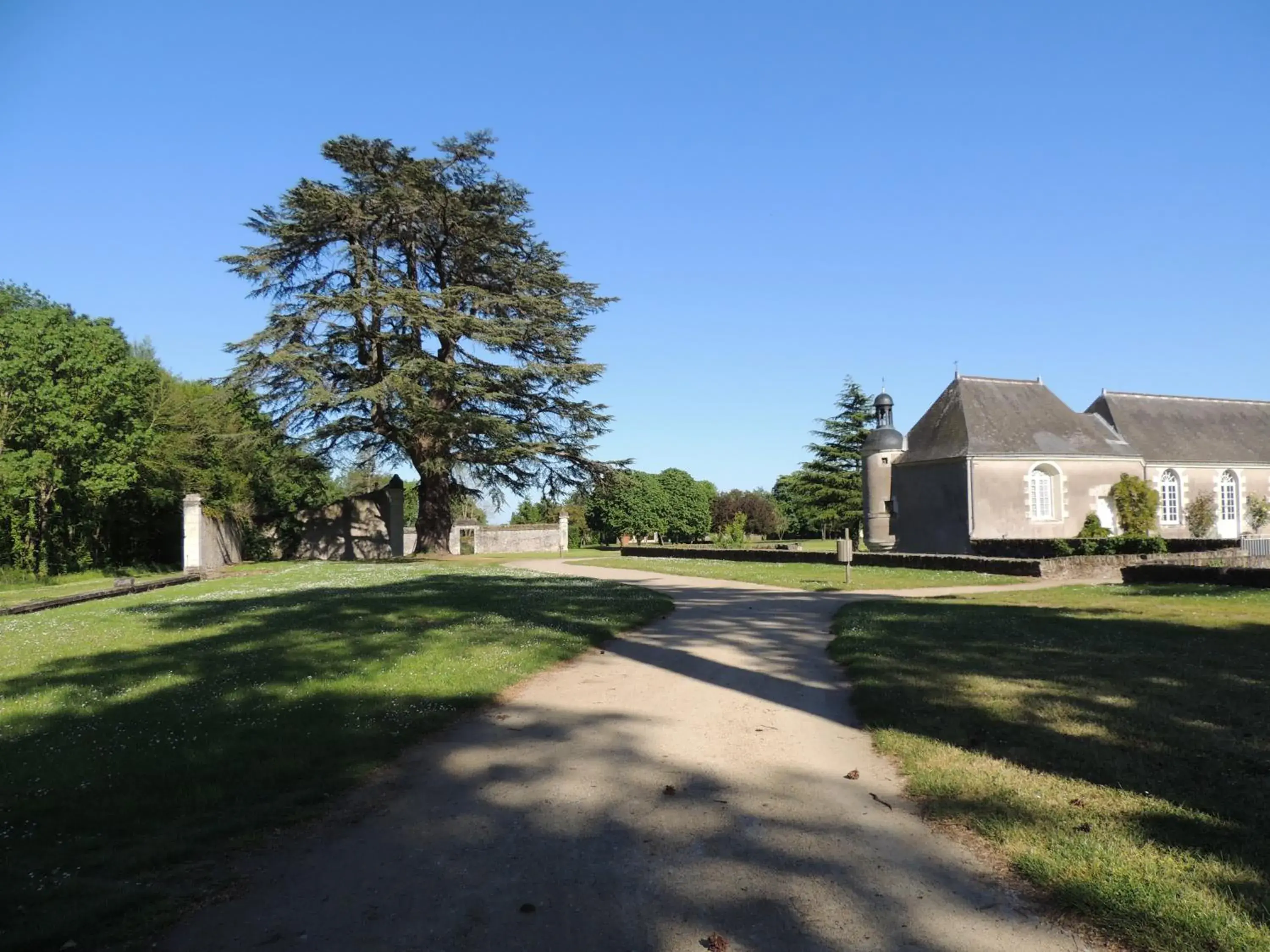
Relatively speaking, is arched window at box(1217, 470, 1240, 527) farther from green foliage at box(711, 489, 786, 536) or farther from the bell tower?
green foliage at box(711, 489, 786, 536)

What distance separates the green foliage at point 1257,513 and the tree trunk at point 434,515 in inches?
1494

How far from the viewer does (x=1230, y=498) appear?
40.5 meters

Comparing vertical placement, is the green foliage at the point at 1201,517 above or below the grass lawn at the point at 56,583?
above

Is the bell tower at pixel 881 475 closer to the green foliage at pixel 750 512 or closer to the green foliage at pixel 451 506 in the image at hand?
the green foliage at pixel 451 506

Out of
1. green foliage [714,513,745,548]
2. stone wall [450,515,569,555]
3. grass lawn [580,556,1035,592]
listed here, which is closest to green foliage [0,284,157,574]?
grass lawn [580,556,1035,592]

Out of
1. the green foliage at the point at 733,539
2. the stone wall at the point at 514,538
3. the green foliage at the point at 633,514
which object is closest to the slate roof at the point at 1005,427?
the green foliage at the point at 733,539

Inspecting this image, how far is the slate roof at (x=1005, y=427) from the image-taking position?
119 ft

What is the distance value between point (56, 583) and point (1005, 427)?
3709 centimetres

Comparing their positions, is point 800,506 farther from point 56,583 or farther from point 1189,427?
point 56,583

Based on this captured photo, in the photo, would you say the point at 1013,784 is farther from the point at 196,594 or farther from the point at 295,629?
the point at 196,594

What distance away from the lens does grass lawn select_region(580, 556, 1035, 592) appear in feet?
65.4

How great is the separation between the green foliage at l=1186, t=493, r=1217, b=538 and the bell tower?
44.9 ft

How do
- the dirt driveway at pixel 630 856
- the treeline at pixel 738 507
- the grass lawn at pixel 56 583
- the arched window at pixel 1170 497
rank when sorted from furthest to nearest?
the treeline at pixel 738 507, the arched window at pixel 1170 497, the grass lawn at pixel 56 583, the dirt driveway at pixel 630 856

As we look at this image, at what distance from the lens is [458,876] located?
11.9ft
